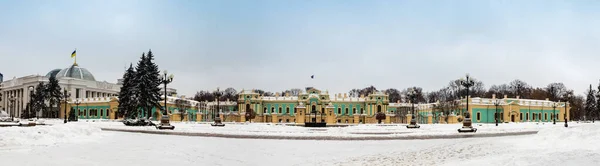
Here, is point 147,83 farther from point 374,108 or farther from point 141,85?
→ point 374,108

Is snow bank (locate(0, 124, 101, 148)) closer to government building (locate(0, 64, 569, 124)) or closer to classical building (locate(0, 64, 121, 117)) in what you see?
government building (locate(0, 64, 569, 124))

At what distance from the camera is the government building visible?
73688 millimetres

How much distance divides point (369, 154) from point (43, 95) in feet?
248

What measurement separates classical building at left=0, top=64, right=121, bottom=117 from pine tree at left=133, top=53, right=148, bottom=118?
49.7 meters

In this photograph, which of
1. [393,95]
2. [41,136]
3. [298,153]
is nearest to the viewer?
[298,153]

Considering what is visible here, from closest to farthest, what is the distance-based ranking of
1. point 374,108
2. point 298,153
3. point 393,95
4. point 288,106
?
point 298,153 → point 374,108 → point 288,106 → point 393,95

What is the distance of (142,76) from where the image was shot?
5812cm

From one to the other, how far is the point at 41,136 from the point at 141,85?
133 ft

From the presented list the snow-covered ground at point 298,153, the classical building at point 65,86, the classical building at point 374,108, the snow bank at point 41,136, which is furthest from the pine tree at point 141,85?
the classical building at point 65,86

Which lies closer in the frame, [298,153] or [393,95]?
[298,153]

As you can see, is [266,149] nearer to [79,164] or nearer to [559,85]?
[79,164]

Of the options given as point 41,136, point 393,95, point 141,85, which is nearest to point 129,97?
point 141,85

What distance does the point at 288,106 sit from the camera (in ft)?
325

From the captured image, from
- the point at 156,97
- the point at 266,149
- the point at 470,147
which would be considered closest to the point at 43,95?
the point at 156,97
